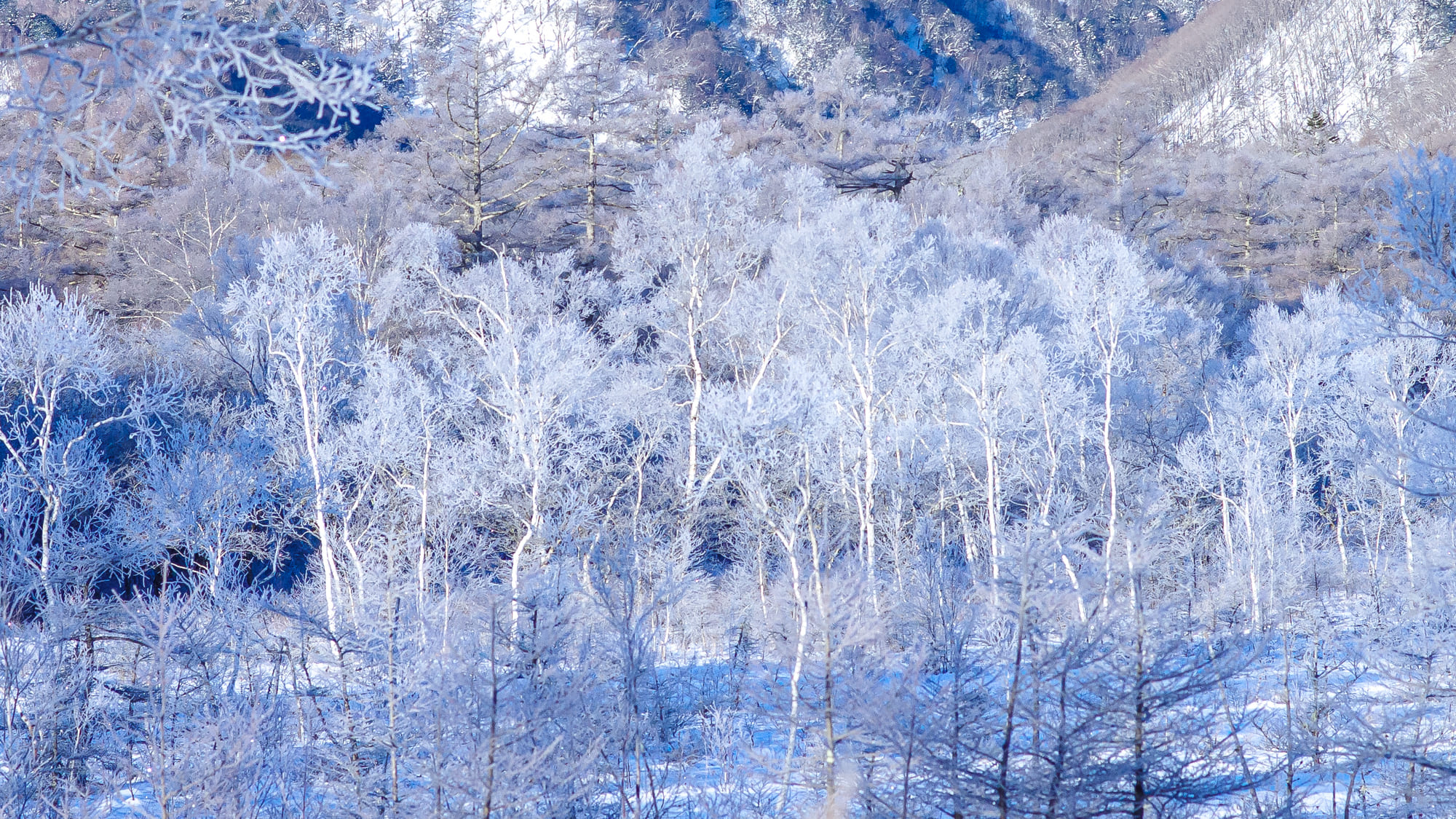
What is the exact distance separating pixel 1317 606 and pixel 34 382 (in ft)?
101

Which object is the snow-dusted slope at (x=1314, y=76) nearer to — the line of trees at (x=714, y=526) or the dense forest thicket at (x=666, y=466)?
the dense forest thicket at (x=666, y=466)

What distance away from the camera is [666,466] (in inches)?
971

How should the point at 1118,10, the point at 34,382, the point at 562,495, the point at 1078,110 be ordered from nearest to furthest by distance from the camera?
the point at 34,382 → the point at 562,495 → the point at 1078,110 → the point at 1118,10

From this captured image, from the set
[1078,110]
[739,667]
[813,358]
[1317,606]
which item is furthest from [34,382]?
[1078,110]

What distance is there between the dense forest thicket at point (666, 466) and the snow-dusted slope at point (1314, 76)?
29457mm

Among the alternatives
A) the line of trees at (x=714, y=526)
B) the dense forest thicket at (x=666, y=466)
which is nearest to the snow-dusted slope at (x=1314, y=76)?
Result: the dense forest thicket at (x=666, y=466)

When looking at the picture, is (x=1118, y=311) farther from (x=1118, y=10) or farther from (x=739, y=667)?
(x=1118, y=10)

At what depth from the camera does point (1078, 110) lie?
73.2 m

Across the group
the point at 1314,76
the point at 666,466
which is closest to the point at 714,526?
the point at 666,466

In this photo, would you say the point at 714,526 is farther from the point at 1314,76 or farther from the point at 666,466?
→ the point at 1314,76

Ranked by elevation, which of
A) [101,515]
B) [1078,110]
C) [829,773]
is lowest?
[829,773]

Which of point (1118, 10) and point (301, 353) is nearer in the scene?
point (301, 353)

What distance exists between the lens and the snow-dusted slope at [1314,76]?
222 ft

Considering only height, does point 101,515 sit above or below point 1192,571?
below
